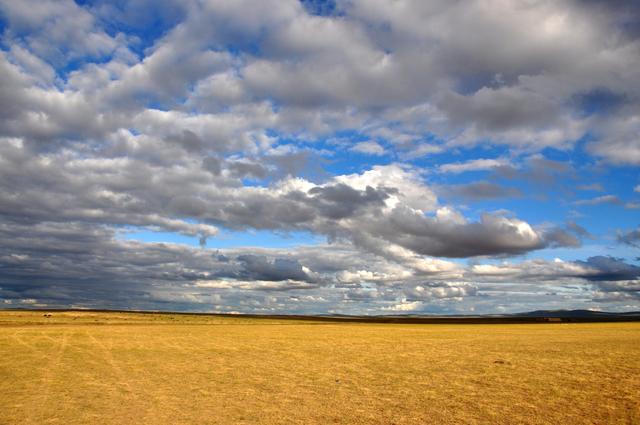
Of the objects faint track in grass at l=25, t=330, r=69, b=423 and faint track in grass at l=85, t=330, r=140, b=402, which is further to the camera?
faint track in grass at l=85, t=330, r=140, b=402

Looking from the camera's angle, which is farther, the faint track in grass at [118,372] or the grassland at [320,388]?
the faint track in grass at [118,372]

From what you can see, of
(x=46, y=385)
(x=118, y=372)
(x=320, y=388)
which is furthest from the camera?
(x=118, y=372)

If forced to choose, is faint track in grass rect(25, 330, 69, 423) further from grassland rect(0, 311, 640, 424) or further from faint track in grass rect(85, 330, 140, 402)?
faint track in grass rect(85, 330, 140, 402)

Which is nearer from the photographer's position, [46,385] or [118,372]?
[46,385]

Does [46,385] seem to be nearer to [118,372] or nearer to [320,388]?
[118,372]

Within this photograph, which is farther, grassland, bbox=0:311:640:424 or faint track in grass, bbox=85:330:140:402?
faint track in grass, bbox=85:330:140:402

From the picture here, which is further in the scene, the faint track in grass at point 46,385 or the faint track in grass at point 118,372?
the faint track in grass at point 118,372

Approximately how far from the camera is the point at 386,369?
85.5 ft

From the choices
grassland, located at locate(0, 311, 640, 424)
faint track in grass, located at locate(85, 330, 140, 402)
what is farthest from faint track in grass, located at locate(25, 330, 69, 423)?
faint track in grass, located at locate(85, 330, 140, 402)

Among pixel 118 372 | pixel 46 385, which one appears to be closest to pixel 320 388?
pixel 118 372

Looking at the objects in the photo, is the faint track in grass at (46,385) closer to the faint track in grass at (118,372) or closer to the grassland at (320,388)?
the grassland at (320,388)

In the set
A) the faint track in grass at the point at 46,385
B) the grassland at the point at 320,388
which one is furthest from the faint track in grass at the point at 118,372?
the faint track in grass at the point at 46,385

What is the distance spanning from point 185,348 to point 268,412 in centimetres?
2535

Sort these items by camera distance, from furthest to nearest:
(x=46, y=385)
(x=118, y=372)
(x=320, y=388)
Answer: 1. (x=118, y=372)
2. (x=46, y=385)
3. (x=320, y=388)
